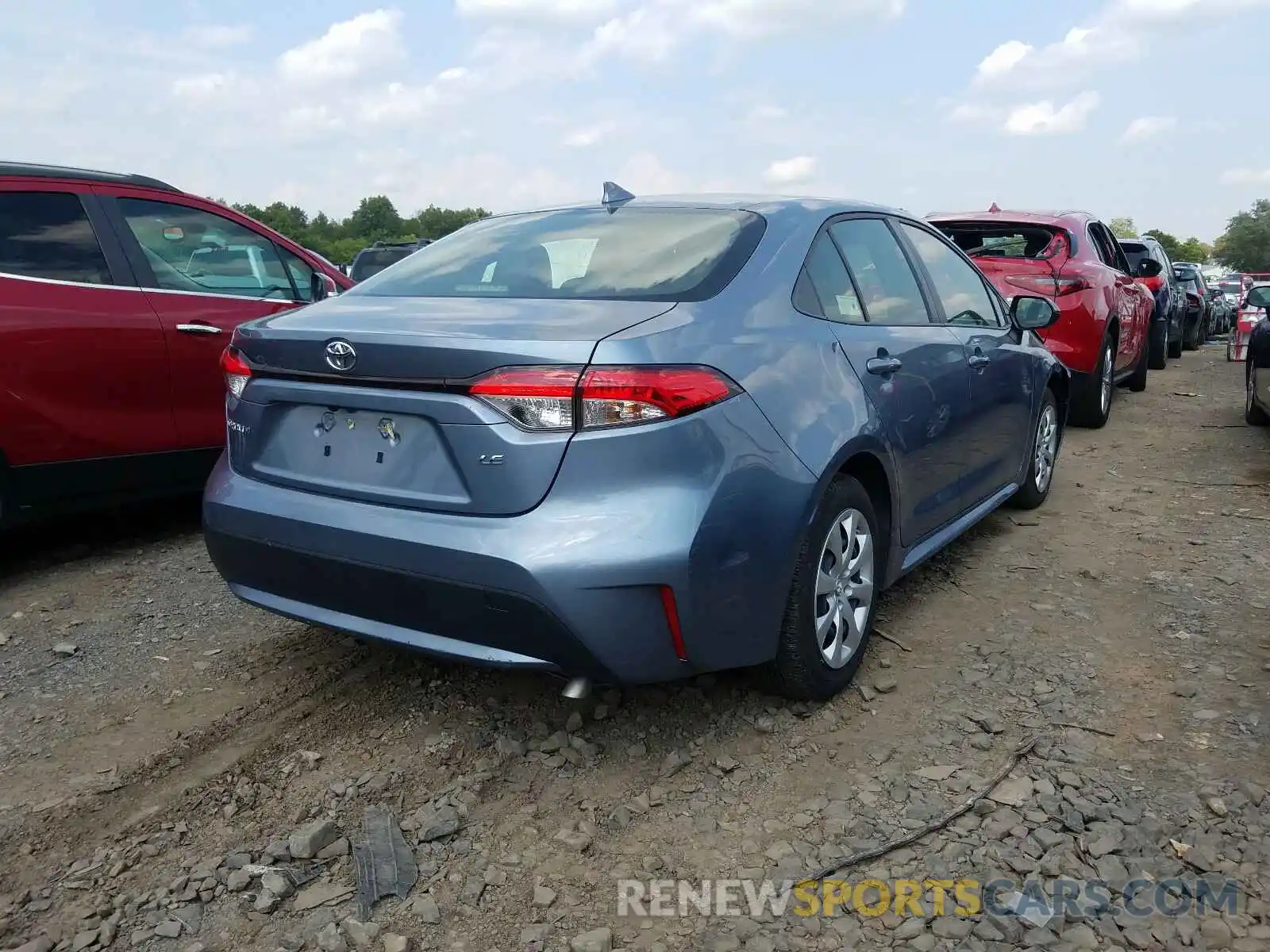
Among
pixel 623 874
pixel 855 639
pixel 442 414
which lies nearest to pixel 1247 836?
pixel 855 639

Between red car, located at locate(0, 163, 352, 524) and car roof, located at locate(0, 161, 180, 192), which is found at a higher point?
car roof, located at locate(0, 161, 180, 192)

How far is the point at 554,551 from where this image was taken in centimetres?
248

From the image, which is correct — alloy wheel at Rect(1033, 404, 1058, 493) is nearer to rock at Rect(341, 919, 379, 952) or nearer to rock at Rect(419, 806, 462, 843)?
rock at Rect(419, 806, 462, 843)

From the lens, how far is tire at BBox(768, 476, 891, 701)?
296 centimetres

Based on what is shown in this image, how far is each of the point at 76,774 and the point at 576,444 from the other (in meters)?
1.68

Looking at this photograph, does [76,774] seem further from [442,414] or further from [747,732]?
[747,732]

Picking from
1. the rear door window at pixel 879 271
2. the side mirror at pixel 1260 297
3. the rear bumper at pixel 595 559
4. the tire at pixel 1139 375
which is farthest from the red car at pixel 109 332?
the tire at pixel 1139 375

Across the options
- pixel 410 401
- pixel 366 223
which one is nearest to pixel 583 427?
pixel 410 401

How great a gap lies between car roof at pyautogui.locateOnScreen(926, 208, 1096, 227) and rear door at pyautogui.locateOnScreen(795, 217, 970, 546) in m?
3.97

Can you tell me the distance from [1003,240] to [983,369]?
3733 millimetres

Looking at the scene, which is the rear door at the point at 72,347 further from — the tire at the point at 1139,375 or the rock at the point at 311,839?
the tire at the point at 1139,375

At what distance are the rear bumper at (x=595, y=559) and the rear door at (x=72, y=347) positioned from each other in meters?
1.92

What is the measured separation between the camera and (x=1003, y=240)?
24.9 feet

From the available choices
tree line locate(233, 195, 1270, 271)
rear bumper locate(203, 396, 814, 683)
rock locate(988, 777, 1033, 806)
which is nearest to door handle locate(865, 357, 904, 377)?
rear bumper locate(203, 396, 814, 683)
